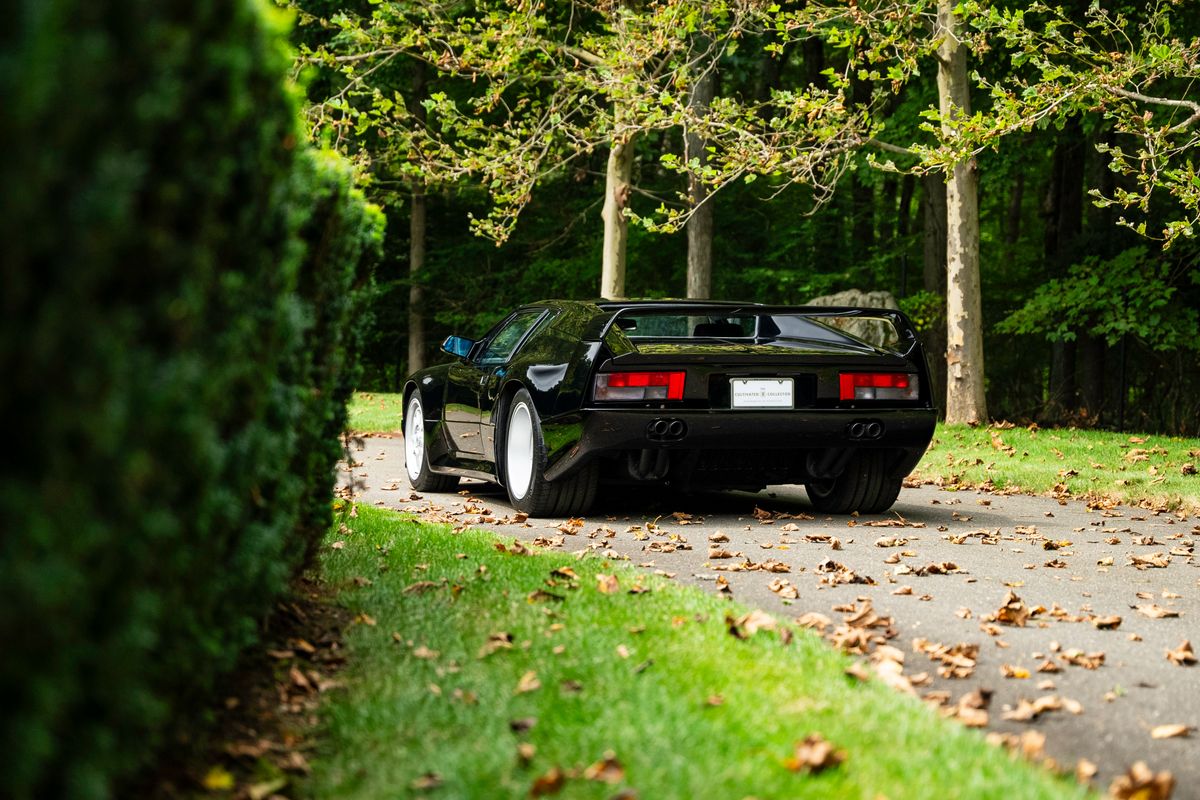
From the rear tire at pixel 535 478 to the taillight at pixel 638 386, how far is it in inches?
22.2

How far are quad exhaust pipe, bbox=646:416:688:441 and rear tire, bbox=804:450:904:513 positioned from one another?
165cm

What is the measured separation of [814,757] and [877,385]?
557cm

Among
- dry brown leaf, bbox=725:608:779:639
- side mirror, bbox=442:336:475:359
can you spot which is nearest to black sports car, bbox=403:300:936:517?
side mirror, bbox=442:336:475:359

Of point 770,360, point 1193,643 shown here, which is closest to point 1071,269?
point 770,360

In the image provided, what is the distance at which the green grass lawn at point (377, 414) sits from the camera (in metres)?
20.0

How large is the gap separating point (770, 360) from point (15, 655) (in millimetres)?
6763

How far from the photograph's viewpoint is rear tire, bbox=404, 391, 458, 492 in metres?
10.9

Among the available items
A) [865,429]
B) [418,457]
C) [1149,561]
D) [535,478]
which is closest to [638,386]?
[535,478]

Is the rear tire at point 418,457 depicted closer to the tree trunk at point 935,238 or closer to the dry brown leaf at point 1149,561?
the dry brown leaf at point 1149,561

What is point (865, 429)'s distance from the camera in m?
8.68

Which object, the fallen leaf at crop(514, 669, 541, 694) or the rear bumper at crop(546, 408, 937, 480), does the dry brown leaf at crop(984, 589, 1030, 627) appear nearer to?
the fallen leaf at crop(514, 669, 541, 694)

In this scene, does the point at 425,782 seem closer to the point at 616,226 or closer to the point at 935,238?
the point at 616,226

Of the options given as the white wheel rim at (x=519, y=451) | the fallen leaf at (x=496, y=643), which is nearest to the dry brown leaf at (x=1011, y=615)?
the fallen leaf at (x=496, y=643)

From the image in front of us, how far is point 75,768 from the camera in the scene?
7.81 feet
